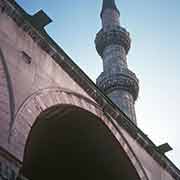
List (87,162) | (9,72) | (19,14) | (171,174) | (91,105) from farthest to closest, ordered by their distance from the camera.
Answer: (171,174) < (87,162) < (91,105) < (19,14) < (9,72)

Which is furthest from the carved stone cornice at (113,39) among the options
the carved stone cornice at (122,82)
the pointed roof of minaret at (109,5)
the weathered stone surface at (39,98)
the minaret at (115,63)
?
the weathered stone surface at (39,98)

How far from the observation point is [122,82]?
51.5ft

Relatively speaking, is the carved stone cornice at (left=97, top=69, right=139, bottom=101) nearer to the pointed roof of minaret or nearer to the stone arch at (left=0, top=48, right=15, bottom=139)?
the pointed roof of minaret

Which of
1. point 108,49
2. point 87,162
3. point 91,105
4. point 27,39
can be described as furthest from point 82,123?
point 108,49

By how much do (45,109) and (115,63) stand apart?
37.4ft

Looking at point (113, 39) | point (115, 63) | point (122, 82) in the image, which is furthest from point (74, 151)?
point (113, 39)

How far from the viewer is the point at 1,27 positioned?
5.31 m

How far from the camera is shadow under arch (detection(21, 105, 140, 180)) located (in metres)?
6.79

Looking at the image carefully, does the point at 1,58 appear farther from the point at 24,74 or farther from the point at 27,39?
the point at 27,39

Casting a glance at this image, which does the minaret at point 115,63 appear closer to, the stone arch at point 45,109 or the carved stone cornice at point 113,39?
the carved stone cornice at point 113,39

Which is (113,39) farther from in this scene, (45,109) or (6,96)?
(6,96)

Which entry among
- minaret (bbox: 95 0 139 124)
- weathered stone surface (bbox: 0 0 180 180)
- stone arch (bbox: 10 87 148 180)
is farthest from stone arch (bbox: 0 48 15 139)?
minaret (bbox: 95 0 139 124)

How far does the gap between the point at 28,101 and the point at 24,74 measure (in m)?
0.43

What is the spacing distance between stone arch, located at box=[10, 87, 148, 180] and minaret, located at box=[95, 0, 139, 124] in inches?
299
